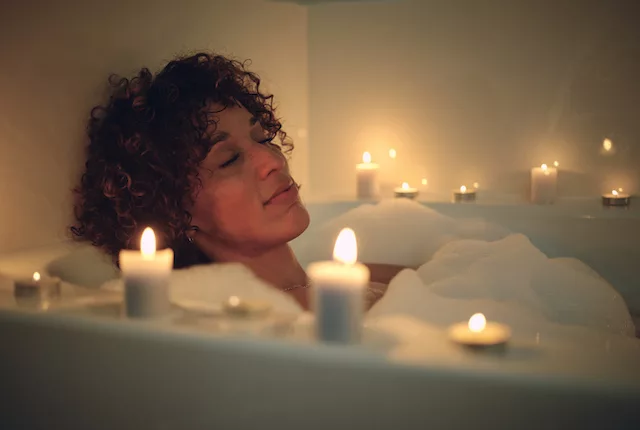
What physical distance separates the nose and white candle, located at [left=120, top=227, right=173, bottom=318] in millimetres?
692

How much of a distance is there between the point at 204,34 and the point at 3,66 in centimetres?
74

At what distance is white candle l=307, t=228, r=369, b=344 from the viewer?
832mm

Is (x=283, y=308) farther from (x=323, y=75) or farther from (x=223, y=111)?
(x=323, y=75)

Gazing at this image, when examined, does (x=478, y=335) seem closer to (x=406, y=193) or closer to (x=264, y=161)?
(x=264, y=161)

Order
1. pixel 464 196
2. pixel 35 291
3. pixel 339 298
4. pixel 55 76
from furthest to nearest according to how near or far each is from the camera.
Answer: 1. pixel 464 196
2. pixel 55 76
3. pixel 35 291
4. pixel 339 298

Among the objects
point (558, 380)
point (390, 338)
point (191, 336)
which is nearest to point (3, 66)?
point (191, 336)

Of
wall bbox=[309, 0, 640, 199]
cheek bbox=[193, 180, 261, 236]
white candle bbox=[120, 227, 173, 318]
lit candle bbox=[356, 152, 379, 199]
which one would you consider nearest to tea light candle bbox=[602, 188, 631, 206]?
wall bbox=[309, 0, 640, 199]

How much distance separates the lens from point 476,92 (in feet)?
8.13

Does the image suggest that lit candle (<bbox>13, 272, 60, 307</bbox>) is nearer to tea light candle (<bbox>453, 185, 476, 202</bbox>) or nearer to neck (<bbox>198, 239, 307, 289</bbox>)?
neck (<bbox>198, 239, 307, 289</bbox>)

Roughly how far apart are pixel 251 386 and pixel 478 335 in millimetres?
289

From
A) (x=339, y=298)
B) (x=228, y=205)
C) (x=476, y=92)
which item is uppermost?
(x=476, y=92)

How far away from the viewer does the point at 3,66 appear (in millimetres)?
1476

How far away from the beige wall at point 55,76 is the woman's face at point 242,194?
305mm

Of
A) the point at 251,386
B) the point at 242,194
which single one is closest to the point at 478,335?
the point at 251,386
